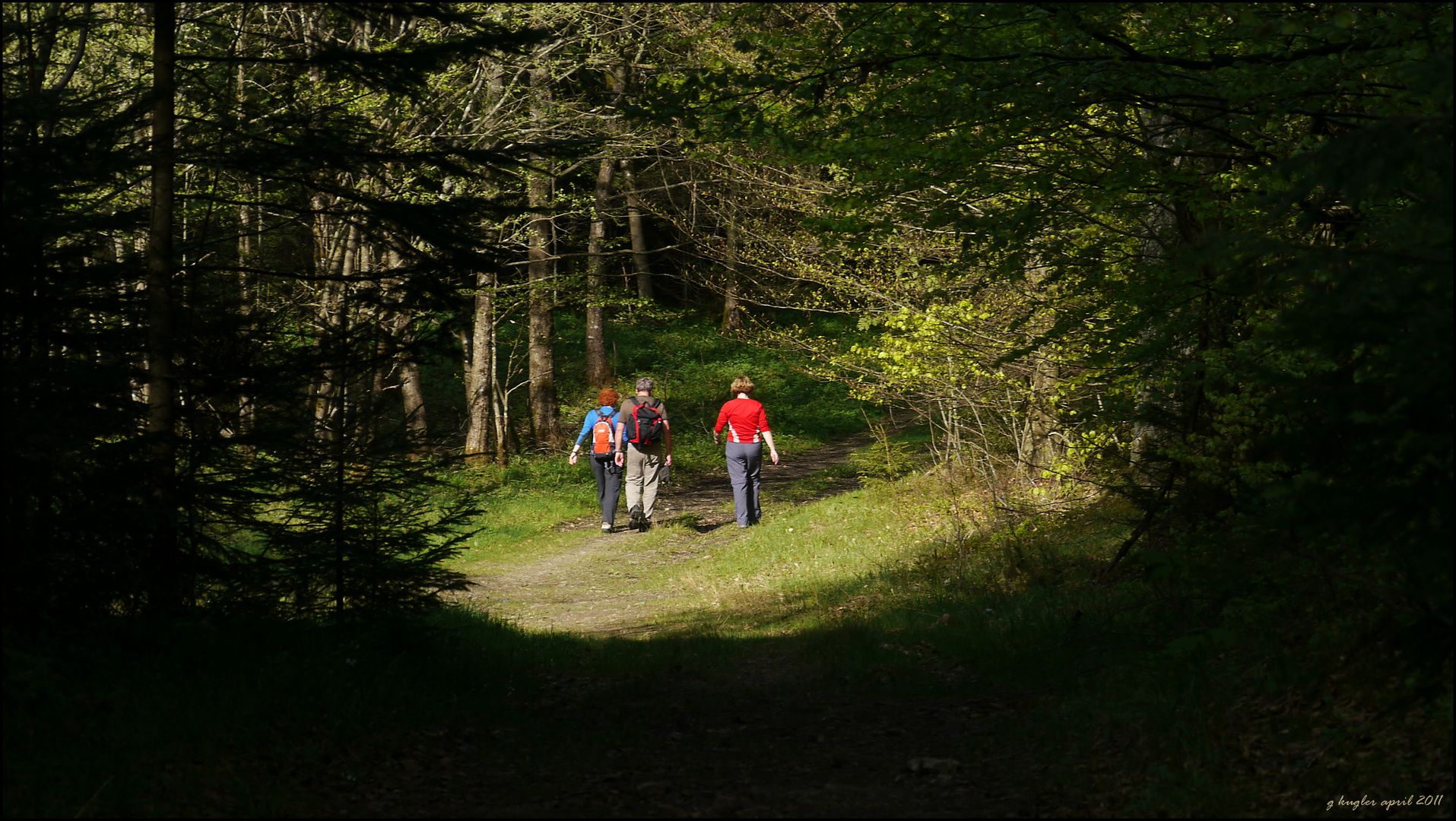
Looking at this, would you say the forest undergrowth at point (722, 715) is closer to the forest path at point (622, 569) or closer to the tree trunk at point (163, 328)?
the tree trunk at point (163, 328)

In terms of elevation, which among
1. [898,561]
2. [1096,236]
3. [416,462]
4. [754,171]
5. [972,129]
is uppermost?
[754,171]

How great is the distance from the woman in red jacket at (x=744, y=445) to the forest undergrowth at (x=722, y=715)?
5367mm

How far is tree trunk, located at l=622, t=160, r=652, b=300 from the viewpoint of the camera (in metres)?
20.5

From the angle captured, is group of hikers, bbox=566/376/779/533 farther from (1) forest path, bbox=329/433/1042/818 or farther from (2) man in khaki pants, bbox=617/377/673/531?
(1) forest path, bbox=329/433/1042/818

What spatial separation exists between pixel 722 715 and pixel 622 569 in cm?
642

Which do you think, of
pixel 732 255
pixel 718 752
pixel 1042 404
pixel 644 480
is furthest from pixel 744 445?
pixel 718 752

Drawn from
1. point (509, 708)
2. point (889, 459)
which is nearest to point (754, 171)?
point (889, 459)

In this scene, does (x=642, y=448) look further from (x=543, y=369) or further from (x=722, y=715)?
(x=722, y=715)

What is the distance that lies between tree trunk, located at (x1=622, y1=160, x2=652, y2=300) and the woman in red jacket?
318cm

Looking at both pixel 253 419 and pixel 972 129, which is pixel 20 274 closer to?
pixel 253 419

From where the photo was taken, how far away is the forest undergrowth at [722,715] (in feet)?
15.1

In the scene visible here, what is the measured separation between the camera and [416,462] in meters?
6.97

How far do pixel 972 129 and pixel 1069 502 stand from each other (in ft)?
15.9

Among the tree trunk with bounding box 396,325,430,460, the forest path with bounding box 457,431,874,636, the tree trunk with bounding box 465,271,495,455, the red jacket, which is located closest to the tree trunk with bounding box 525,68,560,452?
the tree trunk with bounding box 465,271,495,455
